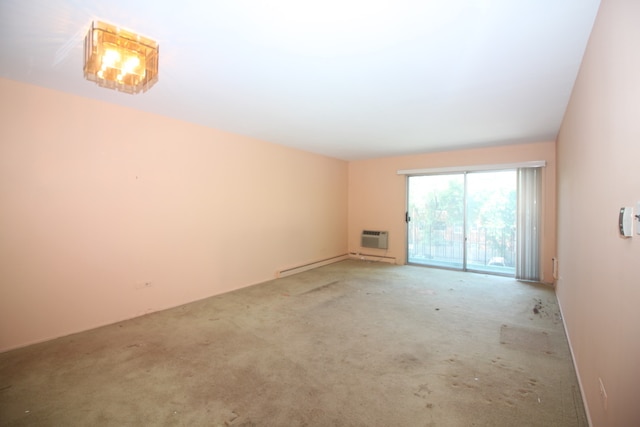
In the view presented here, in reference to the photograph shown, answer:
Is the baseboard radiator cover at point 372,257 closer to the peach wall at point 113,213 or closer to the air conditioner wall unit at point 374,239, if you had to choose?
the air conditioner wall unit at point 374,239

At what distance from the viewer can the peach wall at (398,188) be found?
15.4 feet

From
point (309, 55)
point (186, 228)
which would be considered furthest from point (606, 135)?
point (186, 228)

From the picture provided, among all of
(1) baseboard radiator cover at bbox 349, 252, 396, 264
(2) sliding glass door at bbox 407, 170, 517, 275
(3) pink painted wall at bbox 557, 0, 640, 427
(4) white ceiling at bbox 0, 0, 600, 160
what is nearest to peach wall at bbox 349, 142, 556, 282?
(1) baseboard radiator cover at bbox 349, 252, 396, 264

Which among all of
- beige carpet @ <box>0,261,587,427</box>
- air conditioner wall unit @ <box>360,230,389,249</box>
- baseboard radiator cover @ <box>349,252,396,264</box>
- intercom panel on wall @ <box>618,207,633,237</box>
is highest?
intercom panel on wall @ <box>618,207,633,237</box>

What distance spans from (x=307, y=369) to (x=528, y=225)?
4620mm

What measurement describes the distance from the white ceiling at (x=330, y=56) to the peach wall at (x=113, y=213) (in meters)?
0.36

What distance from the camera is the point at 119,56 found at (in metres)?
1.69

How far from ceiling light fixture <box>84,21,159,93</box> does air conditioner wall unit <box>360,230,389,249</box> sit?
17.6 feet

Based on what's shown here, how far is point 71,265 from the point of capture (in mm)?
2812

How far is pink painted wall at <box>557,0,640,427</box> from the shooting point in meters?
1.06

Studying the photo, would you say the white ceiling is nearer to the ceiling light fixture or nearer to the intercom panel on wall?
the ceiling light fixture

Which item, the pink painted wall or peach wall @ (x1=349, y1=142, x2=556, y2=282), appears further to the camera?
peach wall @ (x1=349, y1=142, x2=556, y2=282)

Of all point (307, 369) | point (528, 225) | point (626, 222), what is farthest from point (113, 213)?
point (528, 225)

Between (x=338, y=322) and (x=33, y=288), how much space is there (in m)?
2.98
